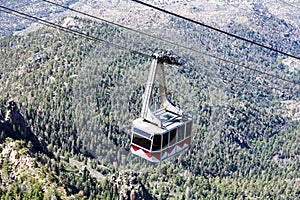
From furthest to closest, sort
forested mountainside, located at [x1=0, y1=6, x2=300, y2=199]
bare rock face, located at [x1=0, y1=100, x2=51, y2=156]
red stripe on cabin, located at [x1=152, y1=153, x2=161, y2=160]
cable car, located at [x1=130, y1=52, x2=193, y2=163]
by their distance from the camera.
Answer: bare rock face, located at [x1=0, y1=100, x2=51, y2=156] < forested mountainside, located at [x1=0, y1=6, x2=300, y2=199] < red stripe on cabin, located at [x1=152, y1=153, x2=161, y2=160] < cable car, located at [x1=130, y1=52, x2=193, y2=163]

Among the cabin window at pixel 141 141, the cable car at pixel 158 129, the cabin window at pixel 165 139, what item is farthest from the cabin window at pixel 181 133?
the cabin window at pixel 141 141

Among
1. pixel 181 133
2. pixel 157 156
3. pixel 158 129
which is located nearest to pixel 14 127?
pixel 181 133

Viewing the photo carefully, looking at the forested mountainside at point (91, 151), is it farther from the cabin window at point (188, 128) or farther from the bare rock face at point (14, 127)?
the cabin window at point (188, 128)

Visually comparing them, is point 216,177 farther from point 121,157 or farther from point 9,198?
point 9,198

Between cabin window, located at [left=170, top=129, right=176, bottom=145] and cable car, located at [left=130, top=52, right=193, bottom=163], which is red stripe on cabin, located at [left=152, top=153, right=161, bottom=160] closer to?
cable car, located at [left=130, top=52, right=193, bottom=163]

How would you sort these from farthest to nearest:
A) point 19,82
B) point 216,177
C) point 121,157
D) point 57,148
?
point 19,82
point 216,177
point 121,157
point 57,148

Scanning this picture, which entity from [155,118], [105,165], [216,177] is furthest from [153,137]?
[216,177]

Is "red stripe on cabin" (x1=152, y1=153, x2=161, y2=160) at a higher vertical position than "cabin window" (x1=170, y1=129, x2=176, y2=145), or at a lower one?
lower

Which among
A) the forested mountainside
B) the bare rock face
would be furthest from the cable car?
the bare rock face
